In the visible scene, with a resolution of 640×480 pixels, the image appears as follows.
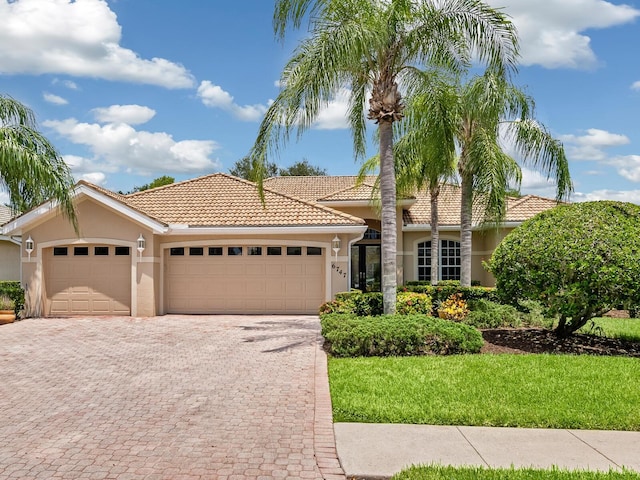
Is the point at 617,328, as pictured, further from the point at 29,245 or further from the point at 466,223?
the point at 29,245

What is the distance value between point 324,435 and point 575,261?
681 centimetres

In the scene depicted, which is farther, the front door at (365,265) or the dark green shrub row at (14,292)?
the front door at (365,265)

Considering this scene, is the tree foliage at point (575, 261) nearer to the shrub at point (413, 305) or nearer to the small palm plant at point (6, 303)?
the shrub at point (413, 305)

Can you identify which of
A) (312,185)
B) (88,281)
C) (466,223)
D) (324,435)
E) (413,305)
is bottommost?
(324,435)

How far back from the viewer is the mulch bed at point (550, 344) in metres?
10.6

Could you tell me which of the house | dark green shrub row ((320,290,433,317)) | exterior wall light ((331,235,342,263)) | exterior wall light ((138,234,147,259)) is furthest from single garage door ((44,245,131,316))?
dark green shrub row ((320,290,433,317))

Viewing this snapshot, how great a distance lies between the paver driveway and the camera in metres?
5.14

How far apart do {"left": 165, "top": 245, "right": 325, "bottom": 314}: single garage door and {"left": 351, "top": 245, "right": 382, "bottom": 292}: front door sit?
23.9ft

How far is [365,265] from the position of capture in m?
24.0

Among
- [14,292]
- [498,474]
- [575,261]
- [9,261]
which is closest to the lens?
[498,474]

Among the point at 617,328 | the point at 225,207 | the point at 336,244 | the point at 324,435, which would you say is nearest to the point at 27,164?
the point at 225,207

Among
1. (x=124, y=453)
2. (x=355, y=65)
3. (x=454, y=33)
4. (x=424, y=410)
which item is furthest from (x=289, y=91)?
(x=124, y=453)

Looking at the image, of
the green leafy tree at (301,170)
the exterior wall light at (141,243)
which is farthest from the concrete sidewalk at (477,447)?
Answer: the green leafy tree at (301,170)

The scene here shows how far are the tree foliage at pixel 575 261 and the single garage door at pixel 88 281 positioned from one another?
37.5 feet
